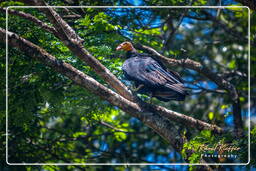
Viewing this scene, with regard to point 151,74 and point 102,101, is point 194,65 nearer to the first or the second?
point 151,74

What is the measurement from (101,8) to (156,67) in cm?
99

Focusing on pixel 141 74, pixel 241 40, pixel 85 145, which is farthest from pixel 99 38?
pixel 241 40

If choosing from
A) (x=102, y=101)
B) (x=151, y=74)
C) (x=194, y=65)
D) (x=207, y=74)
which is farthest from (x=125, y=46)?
(x=207, y=74)

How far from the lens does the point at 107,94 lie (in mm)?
4004

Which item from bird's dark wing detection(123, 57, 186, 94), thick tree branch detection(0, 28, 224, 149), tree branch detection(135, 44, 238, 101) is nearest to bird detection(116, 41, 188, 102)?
bird's dark wing detection(123, 57, 186, 94)

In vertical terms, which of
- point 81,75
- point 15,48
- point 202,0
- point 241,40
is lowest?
point 81,75

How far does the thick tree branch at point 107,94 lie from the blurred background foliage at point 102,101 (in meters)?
0.22

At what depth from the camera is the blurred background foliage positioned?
174 inches

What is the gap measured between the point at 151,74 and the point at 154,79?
94 mm

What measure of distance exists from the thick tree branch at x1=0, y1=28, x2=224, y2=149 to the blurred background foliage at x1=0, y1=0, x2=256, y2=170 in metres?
0.22

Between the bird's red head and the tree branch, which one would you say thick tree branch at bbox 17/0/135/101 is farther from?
the tree branch

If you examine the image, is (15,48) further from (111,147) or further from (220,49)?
(220,49)

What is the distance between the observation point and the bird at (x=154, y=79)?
4.26 meters

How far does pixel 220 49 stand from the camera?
6.22 m
